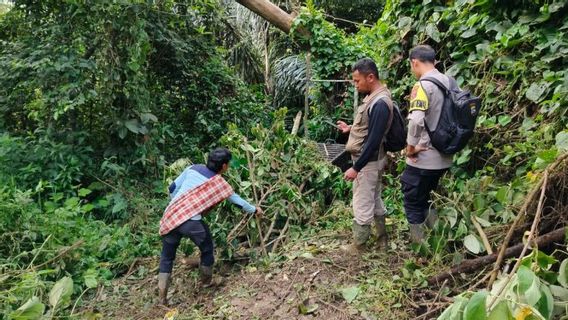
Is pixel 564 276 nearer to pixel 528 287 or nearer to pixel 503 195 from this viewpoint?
pixel 528 287

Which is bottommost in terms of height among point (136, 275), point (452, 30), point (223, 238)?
point (136, 275)

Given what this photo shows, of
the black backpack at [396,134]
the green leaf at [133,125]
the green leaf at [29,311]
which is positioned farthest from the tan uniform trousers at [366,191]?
the green leaf at [133,125]

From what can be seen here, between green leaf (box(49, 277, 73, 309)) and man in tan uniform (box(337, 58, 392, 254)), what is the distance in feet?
7.45

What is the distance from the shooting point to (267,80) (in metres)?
12.2

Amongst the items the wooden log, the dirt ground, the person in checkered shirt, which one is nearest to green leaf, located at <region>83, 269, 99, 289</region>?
the dirt ground

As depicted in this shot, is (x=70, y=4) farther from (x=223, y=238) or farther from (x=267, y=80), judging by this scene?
(x=267, y=80)

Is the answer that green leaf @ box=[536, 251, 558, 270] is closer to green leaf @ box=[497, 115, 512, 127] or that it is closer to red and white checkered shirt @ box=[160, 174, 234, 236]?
green leaf @ box=[497, 115, 512, 127]

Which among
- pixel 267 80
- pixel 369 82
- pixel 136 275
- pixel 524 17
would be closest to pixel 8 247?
pixel 136 275

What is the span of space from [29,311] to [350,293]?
225 centimetres

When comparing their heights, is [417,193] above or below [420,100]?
below

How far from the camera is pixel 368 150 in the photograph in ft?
11.8

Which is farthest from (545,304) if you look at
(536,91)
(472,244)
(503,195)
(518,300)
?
(536,91)

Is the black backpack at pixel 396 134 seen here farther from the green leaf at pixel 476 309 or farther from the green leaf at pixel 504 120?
the green leaf at pixel 476 309

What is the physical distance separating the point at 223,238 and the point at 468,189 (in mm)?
2264
